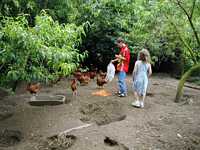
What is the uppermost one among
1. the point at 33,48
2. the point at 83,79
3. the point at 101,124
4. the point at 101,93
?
the point at 33,48

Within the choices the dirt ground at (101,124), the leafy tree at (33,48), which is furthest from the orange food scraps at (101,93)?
the leafy tree at (33,48)

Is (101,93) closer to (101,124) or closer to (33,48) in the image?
(101,124)

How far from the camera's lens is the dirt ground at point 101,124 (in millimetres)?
7410

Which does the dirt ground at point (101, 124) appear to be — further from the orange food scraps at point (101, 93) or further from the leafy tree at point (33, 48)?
the leafy tree at point (33, 48)

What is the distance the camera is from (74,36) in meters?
7.26

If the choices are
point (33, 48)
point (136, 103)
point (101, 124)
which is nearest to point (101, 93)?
point (136, 103)

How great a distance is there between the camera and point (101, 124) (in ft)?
28.2

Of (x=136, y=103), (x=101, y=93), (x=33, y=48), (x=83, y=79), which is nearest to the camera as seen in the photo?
(x=33, y=48)

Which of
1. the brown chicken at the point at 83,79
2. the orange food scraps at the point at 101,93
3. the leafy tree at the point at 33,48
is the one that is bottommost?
the orange food scraps at the point at 101,93

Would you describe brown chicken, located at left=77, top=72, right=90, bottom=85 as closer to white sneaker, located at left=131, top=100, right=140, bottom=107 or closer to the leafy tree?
white sneaker, located at left=131, top=100, right=140, bottom=107

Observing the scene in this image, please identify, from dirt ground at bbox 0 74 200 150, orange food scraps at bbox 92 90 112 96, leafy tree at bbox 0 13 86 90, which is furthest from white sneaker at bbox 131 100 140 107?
leafy tree at bbox 0 13 86 90

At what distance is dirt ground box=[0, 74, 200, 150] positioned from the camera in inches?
292

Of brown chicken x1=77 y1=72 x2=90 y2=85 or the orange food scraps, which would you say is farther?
brown chicken x1=77 y1=72 x2=90 y2=85

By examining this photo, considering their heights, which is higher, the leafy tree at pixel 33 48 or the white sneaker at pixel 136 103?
the leafy tree at pixel 33 48
